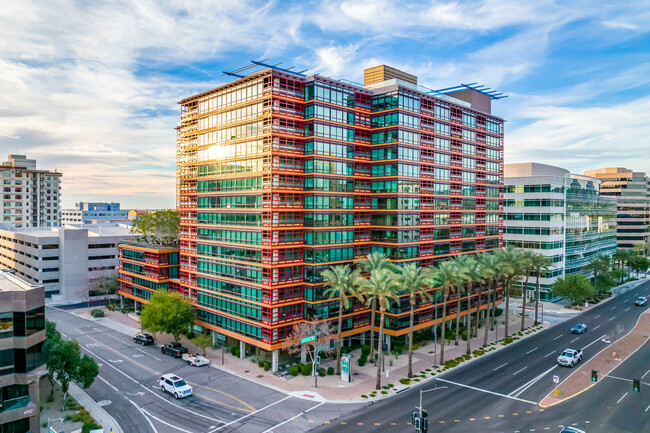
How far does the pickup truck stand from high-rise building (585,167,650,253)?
13511cm

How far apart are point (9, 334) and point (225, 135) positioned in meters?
39.3

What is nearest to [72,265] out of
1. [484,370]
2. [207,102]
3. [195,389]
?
[207,102]

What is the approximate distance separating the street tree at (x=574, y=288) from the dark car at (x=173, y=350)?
8137cm

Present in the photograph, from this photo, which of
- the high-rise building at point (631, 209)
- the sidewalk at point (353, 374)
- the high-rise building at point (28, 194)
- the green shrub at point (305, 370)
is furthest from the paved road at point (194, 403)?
the high-rise building at point (631, 209)

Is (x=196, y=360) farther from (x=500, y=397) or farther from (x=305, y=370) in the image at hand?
(x=500, y=397)

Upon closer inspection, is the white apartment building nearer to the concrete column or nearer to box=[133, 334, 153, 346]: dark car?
box=[133, 334, 153, 346]: dark car

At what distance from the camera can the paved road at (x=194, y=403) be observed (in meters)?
41.5

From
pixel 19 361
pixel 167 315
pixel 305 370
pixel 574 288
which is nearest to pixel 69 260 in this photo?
pixel 167 315

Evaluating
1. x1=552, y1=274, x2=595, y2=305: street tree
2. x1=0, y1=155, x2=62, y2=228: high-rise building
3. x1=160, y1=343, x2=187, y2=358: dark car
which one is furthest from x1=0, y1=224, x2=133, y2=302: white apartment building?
x1=552, y1=274, x2=595, y2=305: street tree

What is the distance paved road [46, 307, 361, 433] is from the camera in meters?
41.5

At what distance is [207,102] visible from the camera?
68812mm

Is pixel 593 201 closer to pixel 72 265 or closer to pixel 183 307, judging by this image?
pixel 183 307

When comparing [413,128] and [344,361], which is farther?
[413,128]

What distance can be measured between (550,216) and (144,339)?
9297 centimetres
